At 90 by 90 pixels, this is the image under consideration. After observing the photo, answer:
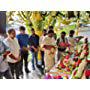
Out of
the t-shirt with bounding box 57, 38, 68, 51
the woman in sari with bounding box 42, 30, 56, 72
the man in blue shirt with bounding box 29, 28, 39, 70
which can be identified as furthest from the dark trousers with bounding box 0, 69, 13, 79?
the t-shirt with bounding box 57, 38, 68, 51

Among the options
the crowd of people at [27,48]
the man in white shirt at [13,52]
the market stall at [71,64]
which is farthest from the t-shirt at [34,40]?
the market stall at [71,64]

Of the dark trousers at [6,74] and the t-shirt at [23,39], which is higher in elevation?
the t-shirt at [23,39]

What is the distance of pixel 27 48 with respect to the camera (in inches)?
89.9

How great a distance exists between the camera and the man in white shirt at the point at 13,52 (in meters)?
2.28

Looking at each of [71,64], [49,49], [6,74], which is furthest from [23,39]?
[71,64]

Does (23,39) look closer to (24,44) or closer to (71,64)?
(24,44)

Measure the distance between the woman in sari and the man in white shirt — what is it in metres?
0.25

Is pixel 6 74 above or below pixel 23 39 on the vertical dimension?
below

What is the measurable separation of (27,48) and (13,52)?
0.14m

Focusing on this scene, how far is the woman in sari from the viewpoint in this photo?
7.49 feet

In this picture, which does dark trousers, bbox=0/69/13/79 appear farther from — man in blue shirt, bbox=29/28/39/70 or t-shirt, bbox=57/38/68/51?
t-shirt, bbox=57/38/68/51

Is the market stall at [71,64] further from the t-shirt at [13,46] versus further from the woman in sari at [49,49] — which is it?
the t-shirt at [13,46]

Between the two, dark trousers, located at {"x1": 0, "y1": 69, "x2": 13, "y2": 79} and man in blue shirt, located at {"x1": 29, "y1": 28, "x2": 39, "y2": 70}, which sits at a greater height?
man in blue shirt, located at {"x1": 29, "y1": 28, "x2": 39, "y2": 70}
